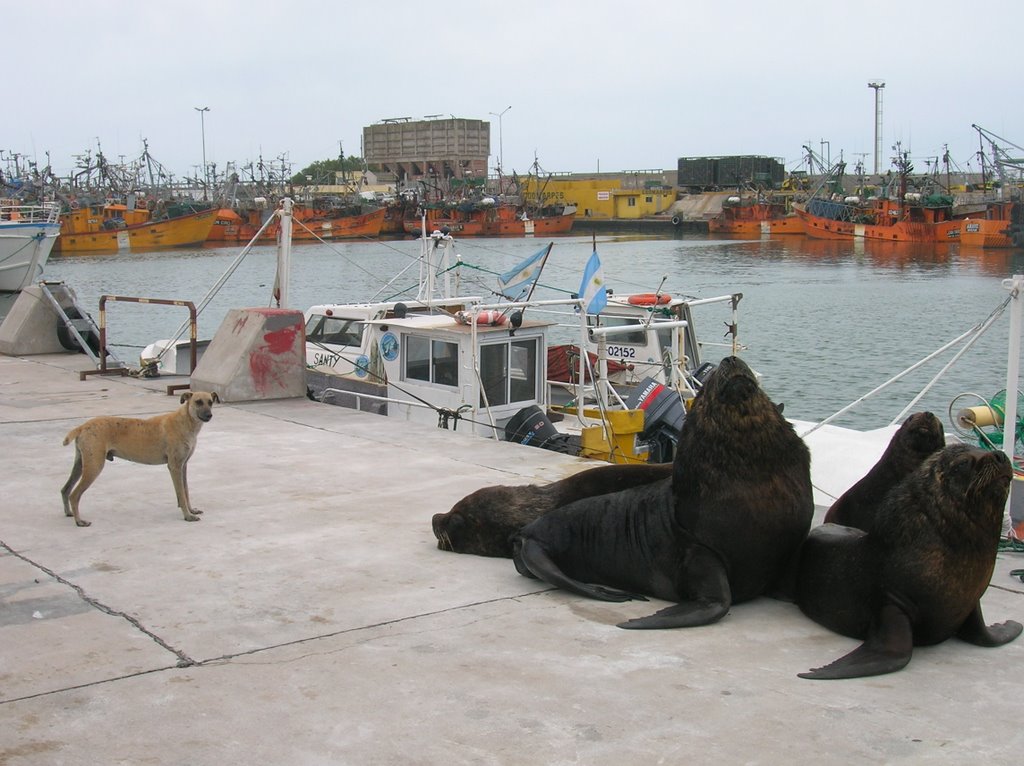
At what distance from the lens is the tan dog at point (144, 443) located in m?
8.38

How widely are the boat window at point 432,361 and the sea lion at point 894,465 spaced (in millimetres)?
8561

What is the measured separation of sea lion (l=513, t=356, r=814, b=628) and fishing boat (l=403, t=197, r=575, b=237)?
99.0 meters

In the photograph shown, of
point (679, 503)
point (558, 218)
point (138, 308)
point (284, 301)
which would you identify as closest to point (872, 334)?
point (284, 301)

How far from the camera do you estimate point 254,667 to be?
5609 mm

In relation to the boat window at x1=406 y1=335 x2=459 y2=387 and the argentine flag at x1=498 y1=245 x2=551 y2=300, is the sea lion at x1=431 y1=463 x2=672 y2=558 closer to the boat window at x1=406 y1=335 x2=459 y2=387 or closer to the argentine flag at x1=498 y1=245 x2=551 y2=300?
the boat window at x1=406 y1=335 x2=459 y2=387

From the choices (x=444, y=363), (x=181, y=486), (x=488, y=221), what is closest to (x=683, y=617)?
(x=181, y=486)

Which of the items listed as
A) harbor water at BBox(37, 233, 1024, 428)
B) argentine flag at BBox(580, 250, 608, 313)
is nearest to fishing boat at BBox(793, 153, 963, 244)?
harbor water at BBox(37, 233, 1024, 428)

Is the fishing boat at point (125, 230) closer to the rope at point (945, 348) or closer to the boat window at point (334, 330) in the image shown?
the boat window at point (334, 330)

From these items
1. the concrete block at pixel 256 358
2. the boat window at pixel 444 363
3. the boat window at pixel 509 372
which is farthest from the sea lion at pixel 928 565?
the boat window at pixel 444 363

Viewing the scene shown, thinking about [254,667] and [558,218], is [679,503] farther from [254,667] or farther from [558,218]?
[558,218]

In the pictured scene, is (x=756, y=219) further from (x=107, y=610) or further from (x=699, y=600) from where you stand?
(x=107, y=610)

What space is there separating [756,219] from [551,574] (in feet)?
356

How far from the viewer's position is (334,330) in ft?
62.4

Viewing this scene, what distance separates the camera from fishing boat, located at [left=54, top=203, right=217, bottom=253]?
9462 cm
